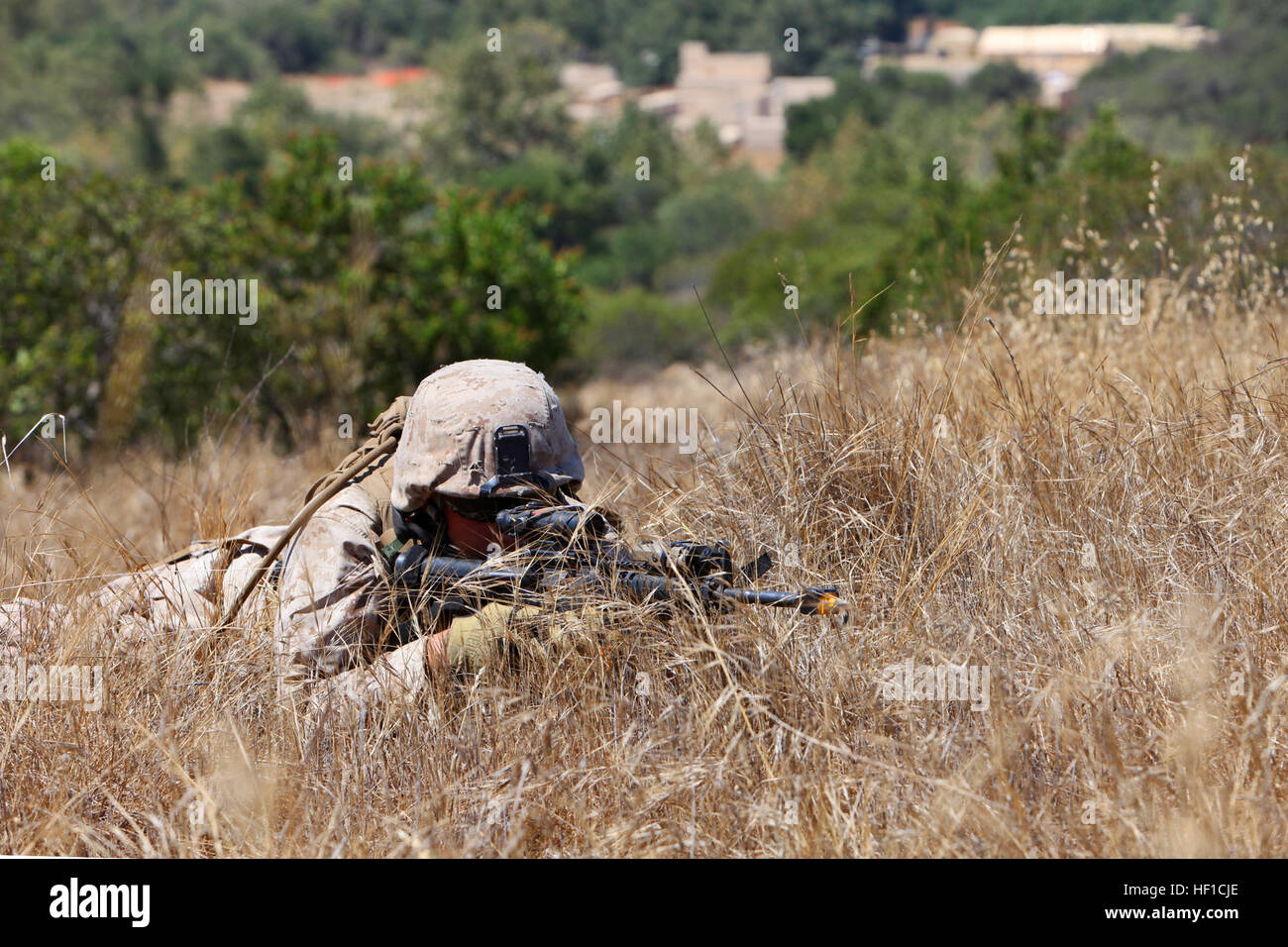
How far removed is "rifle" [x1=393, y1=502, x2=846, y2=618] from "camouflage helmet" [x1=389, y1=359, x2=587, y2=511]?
0.10 meters

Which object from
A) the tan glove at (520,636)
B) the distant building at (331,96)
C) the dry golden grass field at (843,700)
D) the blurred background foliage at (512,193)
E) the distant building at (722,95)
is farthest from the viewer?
the distant building at (722,95)

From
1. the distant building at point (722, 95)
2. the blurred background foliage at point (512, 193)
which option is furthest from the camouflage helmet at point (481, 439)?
the distant building at point (722, 95)

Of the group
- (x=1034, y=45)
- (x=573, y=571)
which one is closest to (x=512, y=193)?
(x=573, y=571)

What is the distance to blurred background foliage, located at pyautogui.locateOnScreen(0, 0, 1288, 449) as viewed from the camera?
951 centimetres

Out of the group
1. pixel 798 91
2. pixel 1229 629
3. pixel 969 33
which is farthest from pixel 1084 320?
pixel 969 33

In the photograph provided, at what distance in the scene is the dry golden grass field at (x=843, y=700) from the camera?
2.07m

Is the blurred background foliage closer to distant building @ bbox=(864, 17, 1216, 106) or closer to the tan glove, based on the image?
the tan glove

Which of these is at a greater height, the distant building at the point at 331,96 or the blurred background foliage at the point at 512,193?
the distant building at the point at 331,96

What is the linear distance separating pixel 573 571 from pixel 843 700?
606 millimetres

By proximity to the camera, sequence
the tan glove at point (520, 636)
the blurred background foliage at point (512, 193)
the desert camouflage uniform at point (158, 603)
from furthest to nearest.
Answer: the blurred background foliage at point (512, 193), the desert camouflage uniform at point (158, 603), the tan glove at point (520, 636)

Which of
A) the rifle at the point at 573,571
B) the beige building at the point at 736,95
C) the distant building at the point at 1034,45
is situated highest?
the distant building at the point at 1034,45

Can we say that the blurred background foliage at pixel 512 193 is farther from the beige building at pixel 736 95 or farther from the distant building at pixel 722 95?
the distant building at pixel 722 95

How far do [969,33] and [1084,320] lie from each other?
104118 millimetres

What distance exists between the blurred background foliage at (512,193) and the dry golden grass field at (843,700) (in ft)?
2.01
